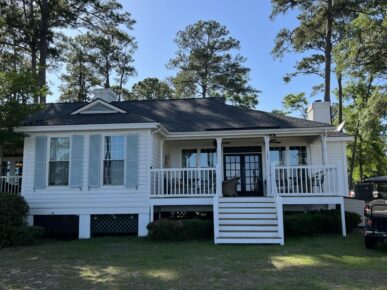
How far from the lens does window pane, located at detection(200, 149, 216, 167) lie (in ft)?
48.6

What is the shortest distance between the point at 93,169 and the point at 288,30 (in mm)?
18661

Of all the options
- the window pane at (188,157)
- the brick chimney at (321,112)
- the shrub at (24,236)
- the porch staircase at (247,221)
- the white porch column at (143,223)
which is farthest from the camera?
the brick chimney at (321,112)

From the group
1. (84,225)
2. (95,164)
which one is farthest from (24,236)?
(95,164)

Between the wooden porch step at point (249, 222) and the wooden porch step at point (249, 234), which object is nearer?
the wooden porch step at point (249, 234)

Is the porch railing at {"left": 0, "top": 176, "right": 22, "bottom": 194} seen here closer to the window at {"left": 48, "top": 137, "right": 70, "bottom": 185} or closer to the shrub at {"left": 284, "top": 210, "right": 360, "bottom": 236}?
the window at {"left": 48, "top": 137, "right": 70, "bottom": 185}

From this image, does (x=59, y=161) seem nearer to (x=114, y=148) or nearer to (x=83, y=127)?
(x=83, y=127)

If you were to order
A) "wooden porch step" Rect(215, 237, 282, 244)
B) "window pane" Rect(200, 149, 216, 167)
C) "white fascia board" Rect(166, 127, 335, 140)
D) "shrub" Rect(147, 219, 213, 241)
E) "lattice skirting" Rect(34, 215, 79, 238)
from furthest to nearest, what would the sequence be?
"window pane" Rect(200, 149, 216, 167), "white fascia board" Rect(166, 127, 335, 140), "lattice skirting" Rect(34, 215, 79, 238), "shrub" Rect(147, 219, 213, 241), "wooden porch step" Rect(215, 237, 282, 244)

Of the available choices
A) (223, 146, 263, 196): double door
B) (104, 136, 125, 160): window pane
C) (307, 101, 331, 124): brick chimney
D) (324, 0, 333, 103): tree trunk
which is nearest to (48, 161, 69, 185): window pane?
(104, 136, 125, 160): window pane

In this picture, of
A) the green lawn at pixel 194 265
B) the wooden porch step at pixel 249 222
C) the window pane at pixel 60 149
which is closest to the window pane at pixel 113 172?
the window pane at pixel 60 149

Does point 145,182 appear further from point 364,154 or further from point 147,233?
point 364,154

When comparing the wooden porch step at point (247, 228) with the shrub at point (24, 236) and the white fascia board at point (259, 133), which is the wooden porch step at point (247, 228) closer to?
the white fascia board at point (259, 133)

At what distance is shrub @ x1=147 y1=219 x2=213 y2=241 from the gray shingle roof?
3.28 metres

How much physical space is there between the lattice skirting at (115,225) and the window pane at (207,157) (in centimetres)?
375

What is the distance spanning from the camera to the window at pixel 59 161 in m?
12.0
